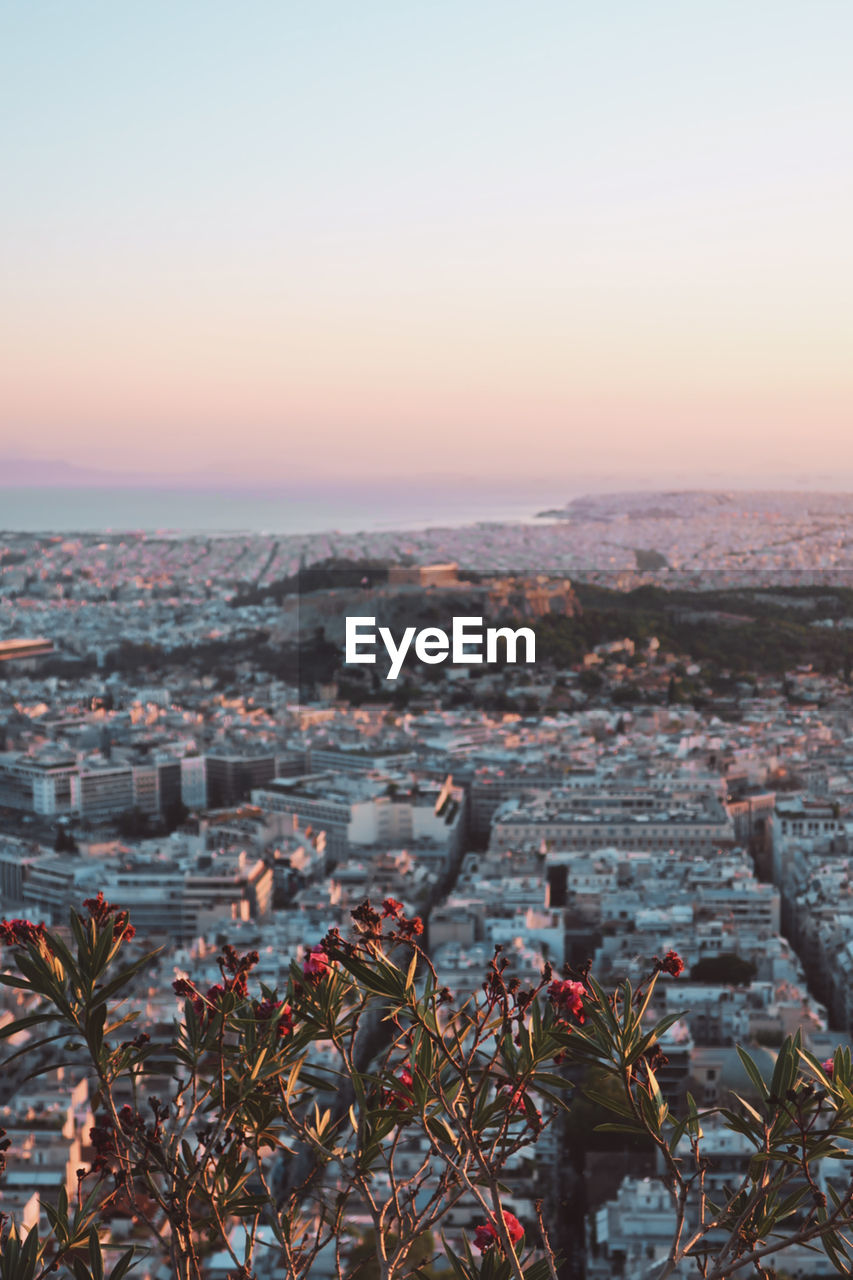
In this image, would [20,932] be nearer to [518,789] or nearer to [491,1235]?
[491,1235]

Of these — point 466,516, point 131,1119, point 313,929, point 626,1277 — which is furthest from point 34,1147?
point 466,516

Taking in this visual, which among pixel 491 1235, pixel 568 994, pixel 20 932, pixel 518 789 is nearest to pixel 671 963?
pixel 568 994

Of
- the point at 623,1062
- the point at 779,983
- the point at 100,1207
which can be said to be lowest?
the point at 779,983

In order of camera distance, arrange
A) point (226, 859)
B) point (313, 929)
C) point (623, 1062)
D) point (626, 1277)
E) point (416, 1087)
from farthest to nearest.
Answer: point (226, 859) < point (313, 929) < point (626, 1277) < point (416, 1087) < point (623, 1062)

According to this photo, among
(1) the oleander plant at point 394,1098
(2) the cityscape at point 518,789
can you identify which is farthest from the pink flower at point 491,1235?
(2) the cityscape at point 518,789

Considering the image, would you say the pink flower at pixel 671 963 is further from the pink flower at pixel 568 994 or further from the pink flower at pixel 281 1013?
the pink flower at pixel 281 1013

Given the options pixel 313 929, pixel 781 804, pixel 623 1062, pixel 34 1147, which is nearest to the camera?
pixel 623 1062

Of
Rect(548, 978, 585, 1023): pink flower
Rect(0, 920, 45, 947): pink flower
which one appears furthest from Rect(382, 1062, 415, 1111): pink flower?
Rect(0, 920, 45, 947): pink flower

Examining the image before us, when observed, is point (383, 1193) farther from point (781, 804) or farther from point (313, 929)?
point (781, 804)
